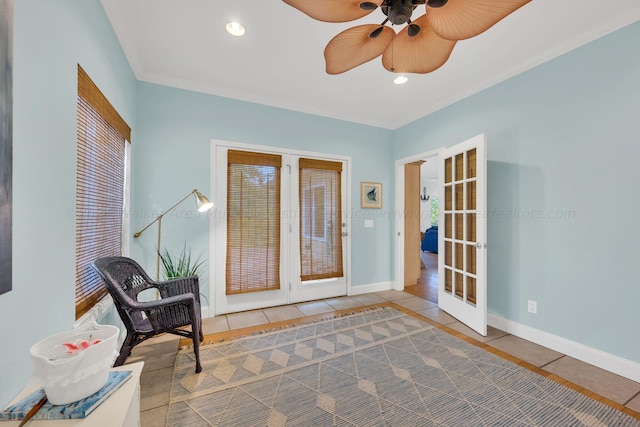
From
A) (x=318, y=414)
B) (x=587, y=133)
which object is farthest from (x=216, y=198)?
(x=587, y=133)

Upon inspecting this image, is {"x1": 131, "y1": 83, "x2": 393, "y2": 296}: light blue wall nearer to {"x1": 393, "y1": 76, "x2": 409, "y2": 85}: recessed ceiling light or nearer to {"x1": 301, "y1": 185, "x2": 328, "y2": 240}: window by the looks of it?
{"x1": 301, "y1": 185, "x2": 328, "y2": 240}: window

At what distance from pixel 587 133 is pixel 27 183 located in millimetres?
3615

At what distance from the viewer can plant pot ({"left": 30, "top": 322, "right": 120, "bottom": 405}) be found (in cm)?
78

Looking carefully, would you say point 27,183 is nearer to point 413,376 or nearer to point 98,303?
point 98,303

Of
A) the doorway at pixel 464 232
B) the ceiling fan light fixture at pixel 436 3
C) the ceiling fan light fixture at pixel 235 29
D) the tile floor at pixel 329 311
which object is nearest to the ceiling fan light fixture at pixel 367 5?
the ceiling fan light fixture at pixel 436 3

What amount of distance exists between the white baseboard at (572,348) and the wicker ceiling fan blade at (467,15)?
2593mm

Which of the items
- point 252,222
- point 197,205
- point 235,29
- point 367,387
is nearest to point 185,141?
point 197,205

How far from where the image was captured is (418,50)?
1455 millimetres

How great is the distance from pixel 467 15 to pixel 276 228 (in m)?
2.75

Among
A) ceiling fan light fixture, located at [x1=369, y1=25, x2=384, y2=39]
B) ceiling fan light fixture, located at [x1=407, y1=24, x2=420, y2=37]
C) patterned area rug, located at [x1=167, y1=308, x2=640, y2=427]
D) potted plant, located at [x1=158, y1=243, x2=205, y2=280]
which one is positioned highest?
ceiling fan light fixture, located at [x1=407, y1=24, x2=420, y2=37]

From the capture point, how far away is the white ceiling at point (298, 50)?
73.8 inches

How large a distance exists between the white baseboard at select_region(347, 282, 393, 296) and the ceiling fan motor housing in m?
3.30

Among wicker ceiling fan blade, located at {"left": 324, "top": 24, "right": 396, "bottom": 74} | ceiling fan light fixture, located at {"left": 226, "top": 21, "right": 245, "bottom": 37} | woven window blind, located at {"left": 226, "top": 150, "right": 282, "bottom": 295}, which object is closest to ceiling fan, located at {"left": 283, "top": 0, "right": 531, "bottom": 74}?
wicker ceiling fan blade, located at {"left": 324, "top": 24, "right": 396, "bottom": 74}

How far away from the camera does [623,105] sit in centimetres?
191
